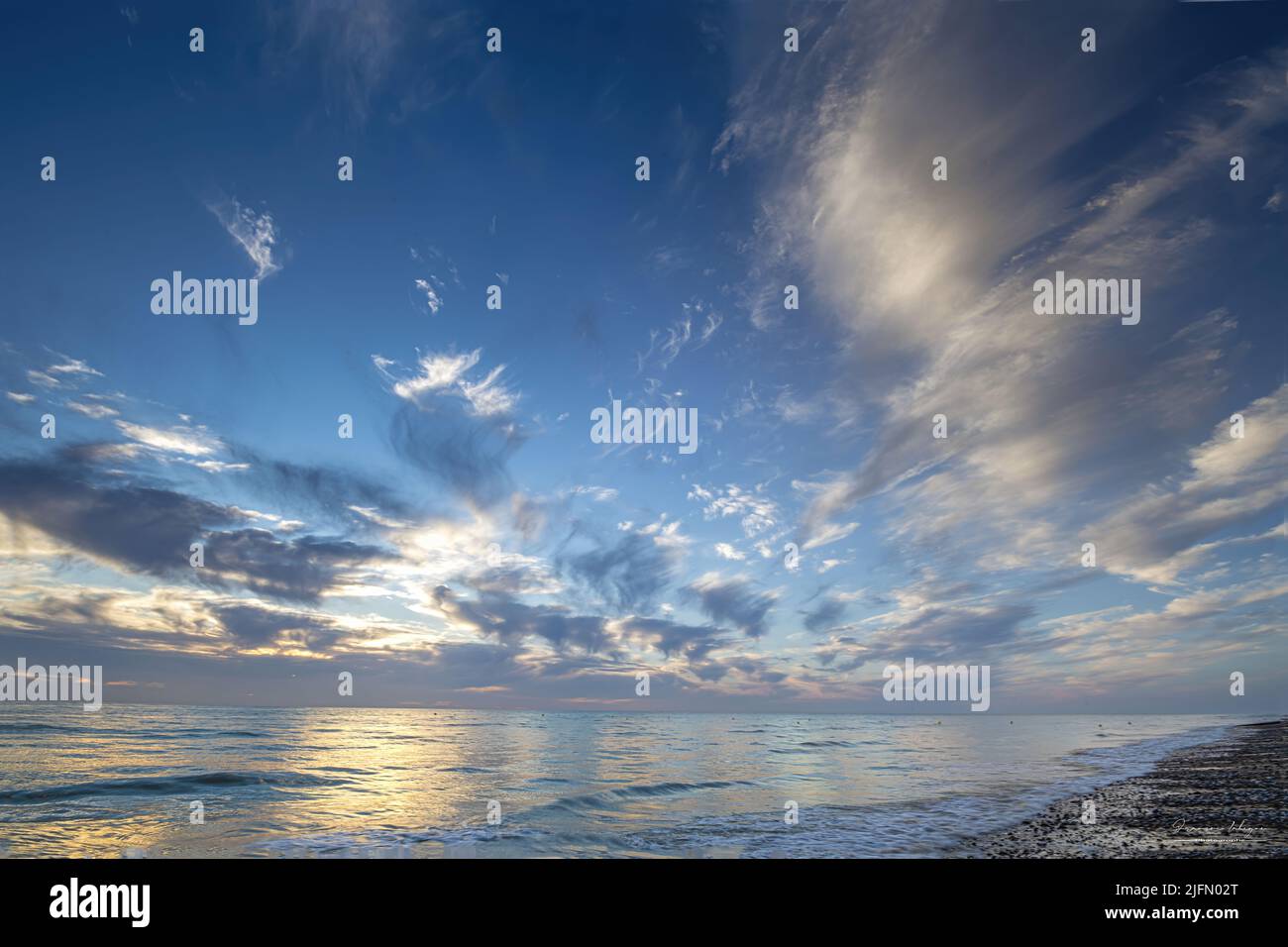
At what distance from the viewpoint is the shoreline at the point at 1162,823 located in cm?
1527

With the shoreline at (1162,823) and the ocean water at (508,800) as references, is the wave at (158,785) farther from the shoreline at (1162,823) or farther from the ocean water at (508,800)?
the shoreline at (1162,823)

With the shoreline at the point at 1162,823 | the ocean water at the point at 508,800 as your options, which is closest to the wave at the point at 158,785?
the ocean water at the point at 508,800

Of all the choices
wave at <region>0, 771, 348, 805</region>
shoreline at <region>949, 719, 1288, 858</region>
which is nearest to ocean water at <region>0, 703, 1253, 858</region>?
wave at <region>0, 771, 348, 805</region>

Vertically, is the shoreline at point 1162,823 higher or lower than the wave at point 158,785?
higher

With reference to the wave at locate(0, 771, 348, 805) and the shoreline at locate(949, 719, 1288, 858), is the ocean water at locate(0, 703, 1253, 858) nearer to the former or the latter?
the wave at locate(0, 771, 348, 805)

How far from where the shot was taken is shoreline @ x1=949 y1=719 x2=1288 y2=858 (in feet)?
50.1

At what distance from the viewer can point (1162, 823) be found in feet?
60.1

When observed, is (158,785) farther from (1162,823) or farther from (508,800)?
(1162,823)

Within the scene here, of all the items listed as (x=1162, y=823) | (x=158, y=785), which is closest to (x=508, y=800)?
(x=158, y=785)
